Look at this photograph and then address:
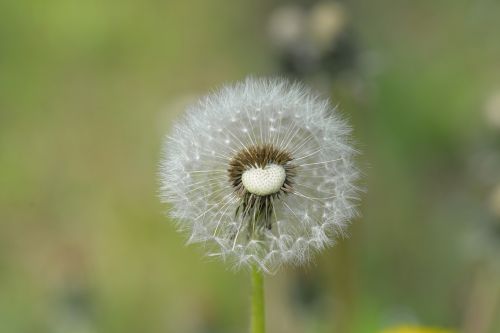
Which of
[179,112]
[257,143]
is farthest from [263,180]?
[179,112]

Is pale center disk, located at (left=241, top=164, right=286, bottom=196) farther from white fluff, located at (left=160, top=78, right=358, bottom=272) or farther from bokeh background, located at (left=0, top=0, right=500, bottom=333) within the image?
bokeh background, located at (left=0, top=0, right=500, bottom=333)

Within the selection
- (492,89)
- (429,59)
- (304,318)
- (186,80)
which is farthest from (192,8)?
(304,318)

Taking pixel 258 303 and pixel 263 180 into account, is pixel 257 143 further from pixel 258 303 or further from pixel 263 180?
pixel 258 303

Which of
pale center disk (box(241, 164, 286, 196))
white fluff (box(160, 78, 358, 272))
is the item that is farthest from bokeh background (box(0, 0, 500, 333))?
pale center disk (box(241, 164, 286, 196))

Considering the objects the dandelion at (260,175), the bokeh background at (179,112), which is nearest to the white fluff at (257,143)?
the dandelion at (260,175)

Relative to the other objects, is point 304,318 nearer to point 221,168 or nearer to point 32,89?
point 221,168

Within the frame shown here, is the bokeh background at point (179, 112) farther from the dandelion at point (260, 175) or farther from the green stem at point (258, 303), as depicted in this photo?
the green stem at point (258, 303)

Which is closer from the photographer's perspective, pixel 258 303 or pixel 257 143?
pixel 258 303
